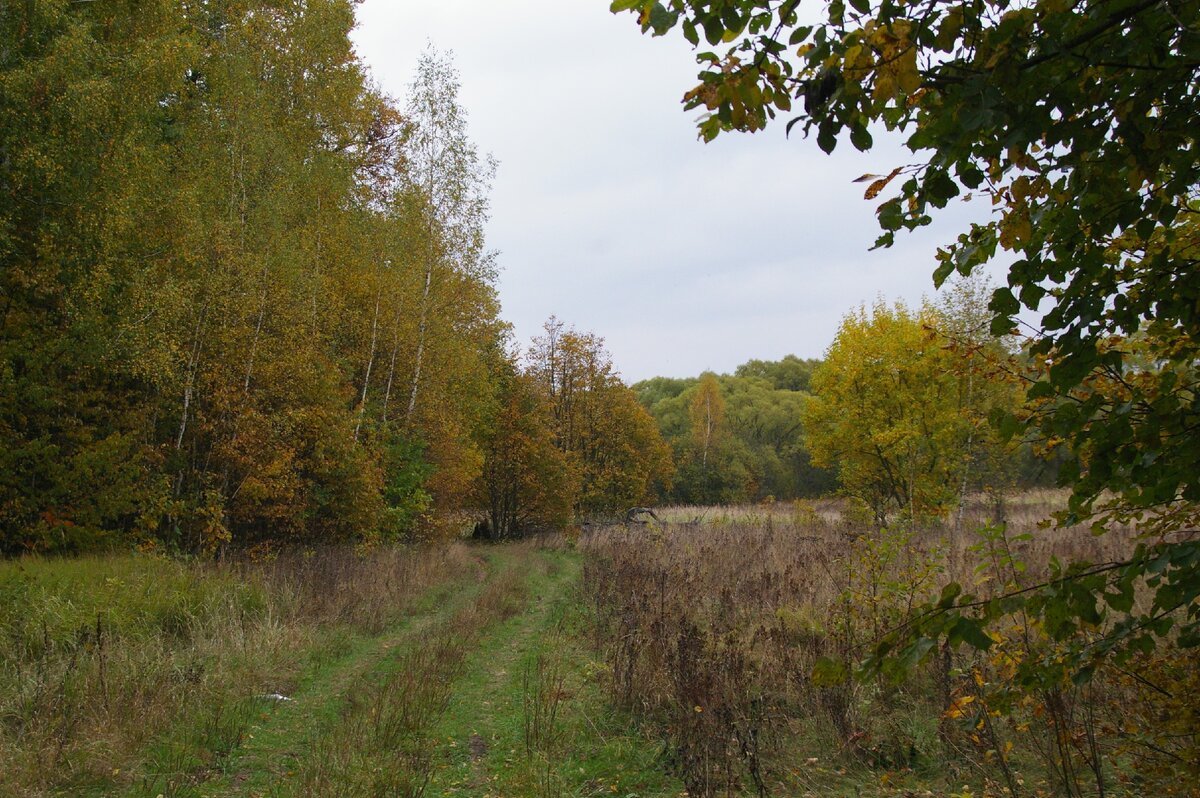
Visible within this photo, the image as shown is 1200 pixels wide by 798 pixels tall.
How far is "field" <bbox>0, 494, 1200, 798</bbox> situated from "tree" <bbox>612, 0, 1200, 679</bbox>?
0.64m

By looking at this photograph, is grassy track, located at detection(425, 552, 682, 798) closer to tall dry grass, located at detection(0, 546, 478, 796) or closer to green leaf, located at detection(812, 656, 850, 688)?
tall dry grass, located at detection(0, 546, 478, 796)

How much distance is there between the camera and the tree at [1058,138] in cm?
156

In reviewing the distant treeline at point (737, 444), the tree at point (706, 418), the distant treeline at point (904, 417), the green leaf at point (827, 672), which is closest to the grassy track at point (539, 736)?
the green leaf at point (827, 672)

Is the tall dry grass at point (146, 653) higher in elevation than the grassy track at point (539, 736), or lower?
higher

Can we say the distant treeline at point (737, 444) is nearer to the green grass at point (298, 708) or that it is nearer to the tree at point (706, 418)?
the tree at point (706, 418)

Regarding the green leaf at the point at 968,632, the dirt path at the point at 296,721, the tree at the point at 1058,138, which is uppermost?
the tree at the point at 1058,138

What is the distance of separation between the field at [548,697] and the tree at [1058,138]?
0.64 m

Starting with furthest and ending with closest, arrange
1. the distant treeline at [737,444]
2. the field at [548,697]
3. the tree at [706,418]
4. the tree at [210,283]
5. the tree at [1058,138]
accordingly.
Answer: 1. the tree at [706,418]
2. the distant treeline at [737,444]
3. the tree at [210,283]
4. the field at [548,697]
5. the tree at [1058,138]

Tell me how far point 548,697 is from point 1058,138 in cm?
599

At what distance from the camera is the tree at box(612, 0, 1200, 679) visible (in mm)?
1556

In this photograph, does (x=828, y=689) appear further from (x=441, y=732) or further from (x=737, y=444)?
(x=737, y=444)

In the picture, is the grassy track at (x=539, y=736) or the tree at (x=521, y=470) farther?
the tree at (x=521, y=470)

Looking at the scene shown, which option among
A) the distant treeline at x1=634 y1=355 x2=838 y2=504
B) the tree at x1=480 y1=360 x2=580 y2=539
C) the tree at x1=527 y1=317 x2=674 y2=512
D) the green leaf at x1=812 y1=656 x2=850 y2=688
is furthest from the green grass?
the distant treeline at x1=634 y1=355 x2=838 y2=504

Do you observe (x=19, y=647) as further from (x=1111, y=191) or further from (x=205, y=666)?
(x=1111, y=191)
